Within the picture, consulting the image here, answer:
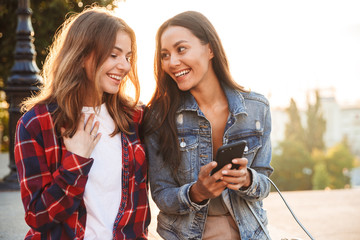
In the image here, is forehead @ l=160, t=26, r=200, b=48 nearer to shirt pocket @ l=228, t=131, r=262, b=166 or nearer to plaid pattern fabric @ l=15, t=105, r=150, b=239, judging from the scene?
shirt pocket @ l=228, t=131, r=262, b=166

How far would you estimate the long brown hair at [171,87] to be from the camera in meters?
2.61

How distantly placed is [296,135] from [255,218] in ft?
161

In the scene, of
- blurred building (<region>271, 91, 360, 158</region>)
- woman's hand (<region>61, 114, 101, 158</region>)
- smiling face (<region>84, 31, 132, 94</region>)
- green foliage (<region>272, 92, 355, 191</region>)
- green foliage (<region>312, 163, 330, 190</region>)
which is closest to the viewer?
woman's hand (<region>61, 114, 101, 158</region>)

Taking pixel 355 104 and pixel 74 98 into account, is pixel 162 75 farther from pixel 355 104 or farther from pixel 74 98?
pixel 355 104

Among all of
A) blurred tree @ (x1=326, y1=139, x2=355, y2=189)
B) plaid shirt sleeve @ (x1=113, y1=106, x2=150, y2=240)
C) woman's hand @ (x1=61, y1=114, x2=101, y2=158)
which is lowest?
blurred tree @ (x1=326, y1=139, x2=355, y2=189)

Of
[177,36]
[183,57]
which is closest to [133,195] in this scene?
[183,57]

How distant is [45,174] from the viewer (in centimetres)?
209

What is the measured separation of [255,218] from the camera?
2.59 m

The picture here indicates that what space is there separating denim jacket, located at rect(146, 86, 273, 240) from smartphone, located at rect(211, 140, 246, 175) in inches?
15.6

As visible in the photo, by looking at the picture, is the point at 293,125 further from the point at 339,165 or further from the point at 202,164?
the point at 202,164

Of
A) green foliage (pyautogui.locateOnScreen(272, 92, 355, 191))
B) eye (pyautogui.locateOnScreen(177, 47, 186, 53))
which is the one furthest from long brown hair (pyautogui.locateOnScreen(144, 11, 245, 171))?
green foliage (pyautogui.locateOnScreen(272, 92, 355, 191))

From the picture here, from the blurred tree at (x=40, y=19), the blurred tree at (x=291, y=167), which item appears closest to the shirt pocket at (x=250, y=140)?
the blurred tree at (x=40, y=19)

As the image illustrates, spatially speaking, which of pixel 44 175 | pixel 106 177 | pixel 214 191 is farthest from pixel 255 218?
pixel 44 175

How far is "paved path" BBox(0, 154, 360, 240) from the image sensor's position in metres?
4.37
